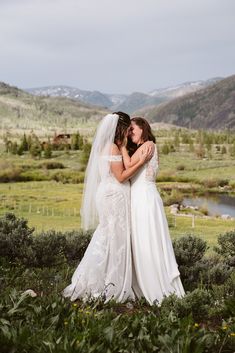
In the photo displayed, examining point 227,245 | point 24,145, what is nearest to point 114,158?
point 227,245

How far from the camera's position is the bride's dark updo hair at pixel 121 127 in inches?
306

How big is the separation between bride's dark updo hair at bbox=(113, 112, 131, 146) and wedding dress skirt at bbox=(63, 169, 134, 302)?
0.55m

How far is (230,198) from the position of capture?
5772 cm

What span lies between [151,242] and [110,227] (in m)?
0.60

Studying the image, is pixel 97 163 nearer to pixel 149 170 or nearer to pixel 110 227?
pixel 149 170

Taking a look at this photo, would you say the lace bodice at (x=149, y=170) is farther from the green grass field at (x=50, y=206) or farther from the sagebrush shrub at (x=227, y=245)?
the green grass field at (x=50, y=206)

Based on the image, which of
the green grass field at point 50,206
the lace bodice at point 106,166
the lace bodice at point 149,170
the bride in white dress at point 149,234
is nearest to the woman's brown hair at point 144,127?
the bride in white dress at point 149,234

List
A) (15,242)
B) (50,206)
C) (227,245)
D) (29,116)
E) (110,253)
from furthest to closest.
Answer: (29,116)
(50,206)
(227,245)
(15,242)
(110,253)

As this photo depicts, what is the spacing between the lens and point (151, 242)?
775cm

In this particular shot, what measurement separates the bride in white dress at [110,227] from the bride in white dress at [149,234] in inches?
5.5

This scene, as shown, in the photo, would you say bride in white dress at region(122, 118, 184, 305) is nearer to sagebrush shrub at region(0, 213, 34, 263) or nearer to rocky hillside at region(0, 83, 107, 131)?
sagebrush shrub at region(0, 213, 34, 263)

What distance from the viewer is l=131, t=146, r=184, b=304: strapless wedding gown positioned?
7723mm

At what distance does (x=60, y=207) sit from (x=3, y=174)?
22.6m

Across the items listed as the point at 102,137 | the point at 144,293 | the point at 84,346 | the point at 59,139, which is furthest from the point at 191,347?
the point at 59,139
